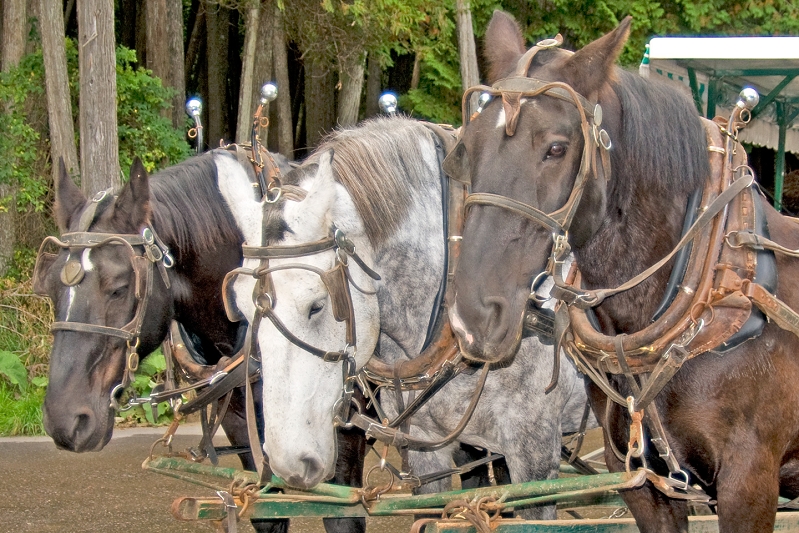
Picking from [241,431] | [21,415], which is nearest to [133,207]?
[241,431]

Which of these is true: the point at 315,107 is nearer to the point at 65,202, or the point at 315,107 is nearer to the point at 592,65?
the point at 65,202

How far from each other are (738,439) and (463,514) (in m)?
0.87

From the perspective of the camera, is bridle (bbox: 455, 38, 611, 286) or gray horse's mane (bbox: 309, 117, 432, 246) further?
gray horse's mane (bbox: 309, 117, 432, 246)

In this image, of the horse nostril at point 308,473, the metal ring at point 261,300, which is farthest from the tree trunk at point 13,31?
the horse nostril at point 308,473

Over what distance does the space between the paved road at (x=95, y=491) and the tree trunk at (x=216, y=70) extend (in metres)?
7.99

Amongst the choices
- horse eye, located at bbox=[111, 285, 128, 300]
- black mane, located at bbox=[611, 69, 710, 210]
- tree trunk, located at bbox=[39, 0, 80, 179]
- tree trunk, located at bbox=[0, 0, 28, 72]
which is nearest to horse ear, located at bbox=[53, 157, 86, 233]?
horse eye, located at bbox=[111, 285, 128, 300]

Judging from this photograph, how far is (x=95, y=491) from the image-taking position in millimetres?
5289

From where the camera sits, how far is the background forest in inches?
268

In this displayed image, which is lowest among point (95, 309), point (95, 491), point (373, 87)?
point (95, 491)

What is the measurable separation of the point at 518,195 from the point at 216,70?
41.6 feet

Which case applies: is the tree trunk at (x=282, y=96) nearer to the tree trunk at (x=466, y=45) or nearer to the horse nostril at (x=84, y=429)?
the tree trunk at (x=466, y=45)

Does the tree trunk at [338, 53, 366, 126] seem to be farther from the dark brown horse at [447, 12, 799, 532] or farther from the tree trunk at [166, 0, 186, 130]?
the dark brown horse at [447, 12, 799, 532]

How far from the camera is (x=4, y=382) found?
22.2 feet

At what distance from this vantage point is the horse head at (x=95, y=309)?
308 cm
